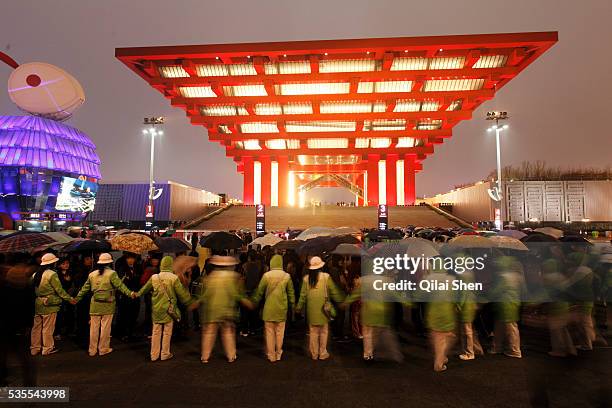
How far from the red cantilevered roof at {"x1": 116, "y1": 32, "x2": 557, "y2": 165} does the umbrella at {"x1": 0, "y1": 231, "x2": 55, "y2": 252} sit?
2654 centimetres

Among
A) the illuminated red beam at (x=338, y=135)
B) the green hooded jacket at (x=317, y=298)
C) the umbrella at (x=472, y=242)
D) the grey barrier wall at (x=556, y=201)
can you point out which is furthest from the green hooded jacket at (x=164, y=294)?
the illuminated red beam at (x=338, y=135)

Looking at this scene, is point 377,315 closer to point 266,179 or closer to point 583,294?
point 583,294

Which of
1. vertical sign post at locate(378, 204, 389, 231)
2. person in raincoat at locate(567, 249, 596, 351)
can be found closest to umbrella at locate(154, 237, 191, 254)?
person in raincoat at locate(567, 249, 596, 351)

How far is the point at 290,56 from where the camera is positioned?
3394 cm

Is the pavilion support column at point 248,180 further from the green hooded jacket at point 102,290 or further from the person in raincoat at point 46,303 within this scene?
the green hooded jacket at point 102,290

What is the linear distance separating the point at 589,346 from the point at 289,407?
→ 547 cm

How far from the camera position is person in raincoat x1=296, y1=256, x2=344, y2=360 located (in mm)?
6203

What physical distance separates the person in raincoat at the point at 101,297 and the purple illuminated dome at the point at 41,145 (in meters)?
54.7

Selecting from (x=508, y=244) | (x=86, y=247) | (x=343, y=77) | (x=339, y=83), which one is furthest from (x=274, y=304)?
(x=339, y=83)

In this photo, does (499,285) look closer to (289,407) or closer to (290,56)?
(289,407)

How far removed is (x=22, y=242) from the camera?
334 inches

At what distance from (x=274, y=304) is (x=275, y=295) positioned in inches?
5.6

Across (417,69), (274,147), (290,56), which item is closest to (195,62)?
(290,56)

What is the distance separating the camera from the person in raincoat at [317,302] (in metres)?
6.20
